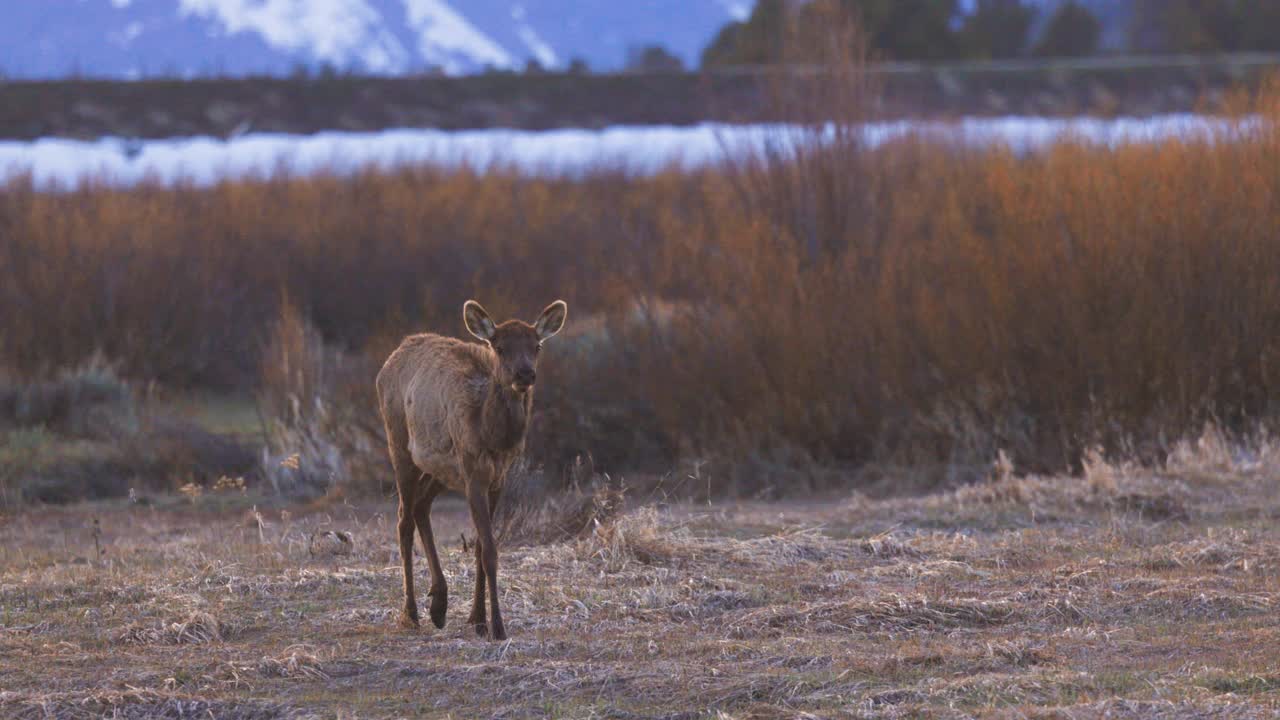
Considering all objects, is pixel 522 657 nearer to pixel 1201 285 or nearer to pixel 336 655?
pixel 336 655

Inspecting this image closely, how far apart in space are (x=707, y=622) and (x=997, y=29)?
1711 inches

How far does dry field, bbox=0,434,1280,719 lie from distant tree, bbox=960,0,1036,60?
121 ft

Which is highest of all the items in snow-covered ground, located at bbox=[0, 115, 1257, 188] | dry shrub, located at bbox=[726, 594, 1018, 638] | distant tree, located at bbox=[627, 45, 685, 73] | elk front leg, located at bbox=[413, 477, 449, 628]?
distant tree, located at bbox=[627, 45, 685, 73]

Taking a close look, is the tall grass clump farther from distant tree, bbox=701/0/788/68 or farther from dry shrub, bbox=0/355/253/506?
distant tree, bbox=701/0/788/68

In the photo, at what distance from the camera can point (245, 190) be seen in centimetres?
2428

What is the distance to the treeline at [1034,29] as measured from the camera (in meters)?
42.0

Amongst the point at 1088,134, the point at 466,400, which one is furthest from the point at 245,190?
the point at 466,400

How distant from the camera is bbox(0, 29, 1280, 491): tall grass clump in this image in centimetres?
1436

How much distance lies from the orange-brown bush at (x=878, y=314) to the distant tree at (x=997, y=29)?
27.7 metres

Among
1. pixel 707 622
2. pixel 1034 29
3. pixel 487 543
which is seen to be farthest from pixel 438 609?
pixel 1034 29

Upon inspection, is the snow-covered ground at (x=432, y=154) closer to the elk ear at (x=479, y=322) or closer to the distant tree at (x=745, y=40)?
the distant tree at (x=745, y=40)

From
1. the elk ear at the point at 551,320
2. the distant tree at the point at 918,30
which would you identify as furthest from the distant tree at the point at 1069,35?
the elk ear at the point at 551,320

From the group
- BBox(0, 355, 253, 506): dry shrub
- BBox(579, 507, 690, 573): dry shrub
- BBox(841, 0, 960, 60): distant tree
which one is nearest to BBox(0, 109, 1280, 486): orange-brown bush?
BBox(0, 355, 253, 506): dry shrub

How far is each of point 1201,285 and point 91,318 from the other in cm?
1115
